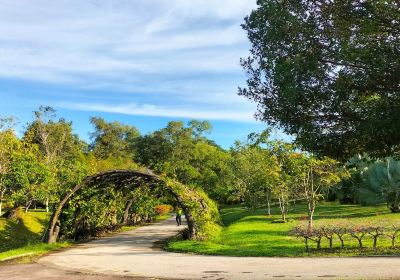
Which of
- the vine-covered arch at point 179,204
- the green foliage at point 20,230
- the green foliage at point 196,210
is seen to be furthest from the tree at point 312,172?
the green foliage at point 20,230

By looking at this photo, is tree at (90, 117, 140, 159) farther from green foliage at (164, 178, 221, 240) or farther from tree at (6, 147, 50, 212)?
green foliage at (164, 178, 221, 240)

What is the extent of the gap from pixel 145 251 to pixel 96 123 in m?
78.7

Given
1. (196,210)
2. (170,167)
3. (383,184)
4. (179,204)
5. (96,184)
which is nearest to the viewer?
(196,210)

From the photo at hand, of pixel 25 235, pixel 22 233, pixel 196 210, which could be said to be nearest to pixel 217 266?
pixel 196 210

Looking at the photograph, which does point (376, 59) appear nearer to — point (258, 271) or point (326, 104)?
point (326, 104)

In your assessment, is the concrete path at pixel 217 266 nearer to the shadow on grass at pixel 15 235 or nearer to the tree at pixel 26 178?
the shadow on grass at pixel 15 235

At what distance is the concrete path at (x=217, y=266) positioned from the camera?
11.8 metres

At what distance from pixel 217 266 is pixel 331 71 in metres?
7.31

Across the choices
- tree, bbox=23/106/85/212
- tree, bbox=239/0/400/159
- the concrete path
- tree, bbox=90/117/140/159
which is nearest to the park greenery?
tree, bbox=239/0/400/159

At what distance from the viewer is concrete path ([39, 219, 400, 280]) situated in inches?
465

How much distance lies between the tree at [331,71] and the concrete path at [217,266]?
10.7 feet

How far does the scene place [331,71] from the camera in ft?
32.1

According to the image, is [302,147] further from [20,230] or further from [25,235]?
[20,230]

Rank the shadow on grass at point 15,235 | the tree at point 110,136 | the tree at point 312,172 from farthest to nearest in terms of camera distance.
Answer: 1. the tree at point 110,136
2. the shadow on grass at point 15,235
3. the tree at point 312,172
